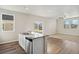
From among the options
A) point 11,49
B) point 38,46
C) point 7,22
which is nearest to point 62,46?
point 38,46

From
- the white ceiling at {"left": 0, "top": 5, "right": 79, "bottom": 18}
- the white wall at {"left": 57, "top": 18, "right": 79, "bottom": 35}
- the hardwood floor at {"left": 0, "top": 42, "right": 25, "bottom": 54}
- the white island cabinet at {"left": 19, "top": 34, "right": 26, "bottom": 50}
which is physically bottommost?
the hardwood floor at {"left": 0, "top": 42, "right": 25, "bottom": 54}

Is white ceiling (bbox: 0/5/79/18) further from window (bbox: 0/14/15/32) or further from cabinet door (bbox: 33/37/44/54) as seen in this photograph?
cabinet door (bbox: 33/37/44/54)

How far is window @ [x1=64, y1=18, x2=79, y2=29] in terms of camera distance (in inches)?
50.2

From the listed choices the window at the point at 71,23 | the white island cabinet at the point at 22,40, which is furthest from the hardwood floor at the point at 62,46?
the white island cabinet at the point at 22,40

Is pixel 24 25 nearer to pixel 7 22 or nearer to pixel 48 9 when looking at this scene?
pixel 7 22

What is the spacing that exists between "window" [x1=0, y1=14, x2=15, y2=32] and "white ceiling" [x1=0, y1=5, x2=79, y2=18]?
13 cm

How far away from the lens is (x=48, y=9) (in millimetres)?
1247

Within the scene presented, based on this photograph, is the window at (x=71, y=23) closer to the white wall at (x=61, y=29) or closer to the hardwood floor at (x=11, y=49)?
the white wall at (x=61, y=29)

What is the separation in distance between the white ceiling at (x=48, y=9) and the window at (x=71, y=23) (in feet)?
0.36

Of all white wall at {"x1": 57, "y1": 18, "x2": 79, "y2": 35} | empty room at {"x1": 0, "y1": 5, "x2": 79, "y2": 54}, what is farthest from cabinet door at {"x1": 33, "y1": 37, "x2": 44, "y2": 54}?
white wall at {"x1": 57, "y1": 18, "x2": 79, "y2": 35}

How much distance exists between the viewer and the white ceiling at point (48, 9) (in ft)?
3.91
